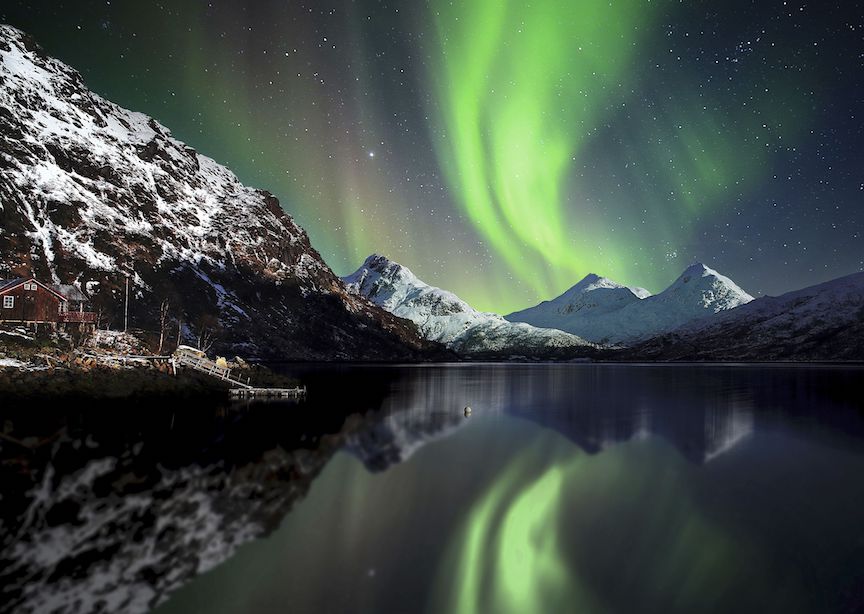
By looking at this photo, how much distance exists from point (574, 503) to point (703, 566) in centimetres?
756

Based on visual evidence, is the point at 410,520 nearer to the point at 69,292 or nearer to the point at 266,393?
the point at 266,393

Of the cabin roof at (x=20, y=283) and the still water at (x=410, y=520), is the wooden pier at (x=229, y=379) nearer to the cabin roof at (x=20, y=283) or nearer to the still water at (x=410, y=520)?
the still water at (x=410, y=520)

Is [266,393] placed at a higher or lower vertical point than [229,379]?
lower

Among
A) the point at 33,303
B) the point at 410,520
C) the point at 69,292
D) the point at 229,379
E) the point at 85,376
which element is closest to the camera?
the point at 410,520

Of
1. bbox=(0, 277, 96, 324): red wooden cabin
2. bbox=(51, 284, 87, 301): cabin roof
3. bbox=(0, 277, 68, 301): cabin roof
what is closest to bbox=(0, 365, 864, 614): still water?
bbox=(0, 277, 96, 324): red wooden cabin

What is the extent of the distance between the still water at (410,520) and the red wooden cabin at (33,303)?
205 ft

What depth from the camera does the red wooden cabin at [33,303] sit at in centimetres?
9125

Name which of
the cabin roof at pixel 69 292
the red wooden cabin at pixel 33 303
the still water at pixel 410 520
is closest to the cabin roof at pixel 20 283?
the red wooden cabin at pixel 33 303

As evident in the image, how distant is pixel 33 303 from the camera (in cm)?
9325

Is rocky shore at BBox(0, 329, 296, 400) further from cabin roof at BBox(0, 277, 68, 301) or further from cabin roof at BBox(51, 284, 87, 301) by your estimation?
cabin roof at BBox(51, 284, 87, 301)

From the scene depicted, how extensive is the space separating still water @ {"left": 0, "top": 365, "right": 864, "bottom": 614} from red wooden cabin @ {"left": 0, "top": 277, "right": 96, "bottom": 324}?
6240cm

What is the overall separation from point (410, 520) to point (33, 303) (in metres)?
102

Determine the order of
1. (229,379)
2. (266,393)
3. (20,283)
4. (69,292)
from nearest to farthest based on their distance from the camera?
(266,393)
(229,379)
(20,283)
(69,292)

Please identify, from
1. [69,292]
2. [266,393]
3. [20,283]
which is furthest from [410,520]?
[69,292]
